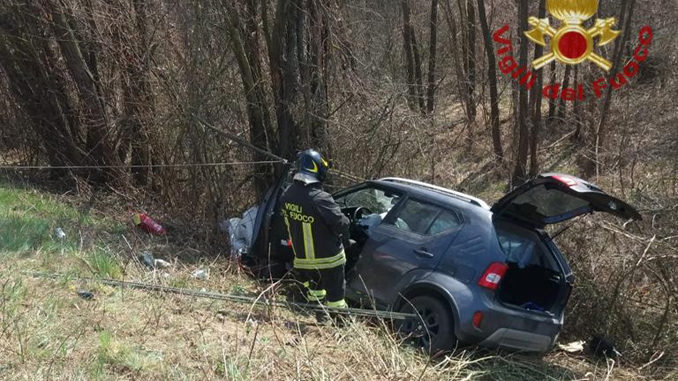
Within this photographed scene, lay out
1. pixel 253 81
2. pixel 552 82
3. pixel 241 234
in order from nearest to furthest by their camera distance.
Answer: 1. pixel 241 234
2. pixel 253 81
3. pixel 552 82

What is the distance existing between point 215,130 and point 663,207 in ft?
20.1

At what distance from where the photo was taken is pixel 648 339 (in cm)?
669

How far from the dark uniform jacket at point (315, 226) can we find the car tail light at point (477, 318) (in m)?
1.40

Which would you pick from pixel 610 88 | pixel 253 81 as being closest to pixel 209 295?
pixel 253 81

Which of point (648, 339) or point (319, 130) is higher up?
point (319, 130)

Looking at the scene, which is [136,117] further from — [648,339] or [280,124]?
[648,339]

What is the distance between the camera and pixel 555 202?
19.3 feet

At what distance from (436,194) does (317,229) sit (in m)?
1.24

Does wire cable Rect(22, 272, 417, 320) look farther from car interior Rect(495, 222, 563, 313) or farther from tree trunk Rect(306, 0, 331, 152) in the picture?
tree trunk Rect(306, 0, 331, 152)

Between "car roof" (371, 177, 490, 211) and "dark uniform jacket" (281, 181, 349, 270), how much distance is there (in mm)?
855

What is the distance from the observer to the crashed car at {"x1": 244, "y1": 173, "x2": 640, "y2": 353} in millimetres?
5562

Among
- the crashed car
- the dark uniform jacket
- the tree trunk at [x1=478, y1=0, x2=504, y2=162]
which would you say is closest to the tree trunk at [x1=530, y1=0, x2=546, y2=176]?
the tree trunk at [x1=478, y1=0, x2=504, y2=162]

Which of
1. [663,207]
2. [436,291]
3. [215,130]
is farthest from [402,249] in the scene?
[215,130]

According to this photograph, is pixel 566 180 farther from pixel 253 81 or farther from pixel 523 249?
Result: pixel 253 81
